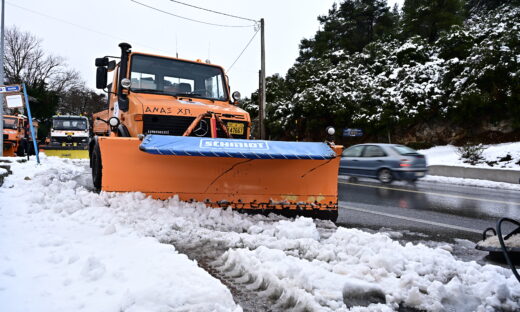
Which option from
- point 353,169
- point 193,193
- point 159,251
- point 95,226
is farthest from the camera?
point 353,169

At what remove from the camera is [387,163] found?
12125 millimetres

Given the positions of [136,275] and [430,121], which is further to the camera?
[430,121]

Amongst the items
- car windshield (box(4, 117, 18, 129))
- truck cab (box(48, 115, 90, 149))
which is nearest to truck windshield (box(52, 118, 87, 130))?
truck cab (box(48, 115, 90, 149))

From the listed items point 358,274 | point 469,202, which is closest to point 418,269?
point 358,274

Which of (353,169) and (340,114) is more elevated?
(340,114)

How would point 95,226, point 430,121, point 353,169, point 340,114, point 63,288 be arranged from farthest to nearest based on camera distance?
1. point 340,114
2. point 430,121
3. point 353,169
4. point 95,226
5. point 63,288

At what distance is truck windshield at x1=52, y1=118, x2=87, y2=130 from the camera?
2119 cm

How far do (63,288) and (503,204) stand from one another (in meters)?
8.37

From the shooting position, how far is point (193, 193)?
5219 millimetres

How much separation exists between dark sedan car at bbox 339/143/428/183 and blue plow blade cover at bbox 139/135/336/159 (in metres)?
7.49

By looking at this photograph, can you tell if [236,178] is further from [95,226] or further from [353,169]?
[353,169]

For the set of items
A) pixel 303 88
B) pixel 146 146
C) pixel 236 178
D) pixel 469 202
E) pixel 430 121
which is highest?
pixel 303 88

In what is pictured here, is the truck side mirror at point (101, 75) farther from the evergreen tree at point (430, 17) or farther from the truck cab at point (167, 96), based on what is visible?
the evergreen tree at point (430, 17)

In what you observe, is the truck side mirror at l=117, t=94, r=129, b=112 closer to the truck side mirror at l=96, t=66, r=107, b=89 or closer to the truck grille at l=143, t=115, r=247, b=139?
the truck side mirror at l=96, t=66, r=107, b=89
